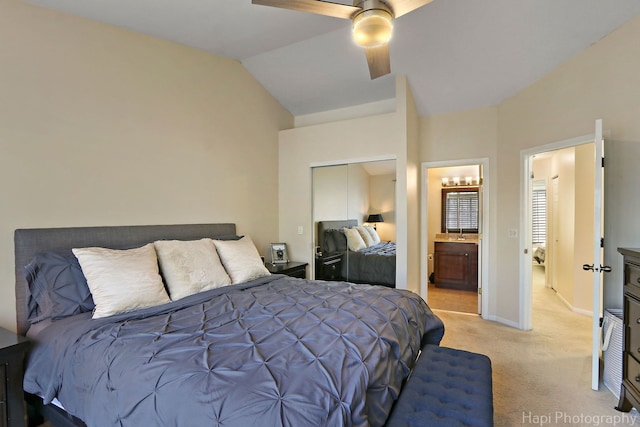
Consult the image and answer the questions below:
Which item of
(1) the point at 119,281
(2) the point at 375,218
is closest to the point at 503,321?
(2) the point at 375,218

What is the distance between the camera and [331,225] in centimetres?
416

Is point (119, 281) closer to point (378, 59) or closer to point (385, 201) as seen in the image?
point (378, 59)

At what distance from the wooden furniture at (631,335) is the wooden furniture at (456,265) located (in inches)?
130

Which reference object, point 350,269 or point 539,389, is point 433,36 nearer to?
point 350,269

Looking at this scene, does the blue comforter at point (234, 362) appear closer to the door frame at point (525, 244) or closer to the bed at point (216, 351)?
the bed at point (216, 351)

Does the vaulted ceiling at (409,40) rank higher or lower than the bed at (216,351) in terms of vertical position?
higher

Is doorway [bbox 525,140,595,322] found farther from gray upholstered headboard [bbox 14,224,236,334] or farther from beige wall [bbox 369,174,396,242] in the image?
gray upholstered headboard [bbox 14,224,236,334]

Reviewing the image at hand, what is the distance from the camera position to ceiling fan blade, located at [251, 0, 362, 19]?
1835mm

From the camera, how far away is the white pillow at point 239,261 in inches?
110

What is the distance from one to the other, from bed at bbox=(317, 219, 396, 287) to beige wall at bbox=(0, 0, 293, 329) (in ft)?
3.70

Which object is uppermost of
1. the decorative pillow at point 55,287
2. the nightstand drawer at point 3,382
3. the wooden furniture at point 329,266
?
the decorative pillow at point 55,287

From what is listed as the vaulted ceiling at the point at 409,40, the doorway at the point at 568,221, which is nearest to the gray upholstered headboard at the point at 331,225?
the vaulted ceiling at the point at 409,40

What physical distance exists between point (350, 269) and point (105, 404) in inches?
120

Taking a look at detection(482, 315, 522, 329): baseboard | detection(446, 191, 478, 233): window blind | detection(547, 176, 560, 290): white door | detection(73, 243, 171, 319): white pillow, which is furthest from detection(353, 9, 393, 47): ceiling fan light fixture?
detection(547, 176, 560, 290): white door
